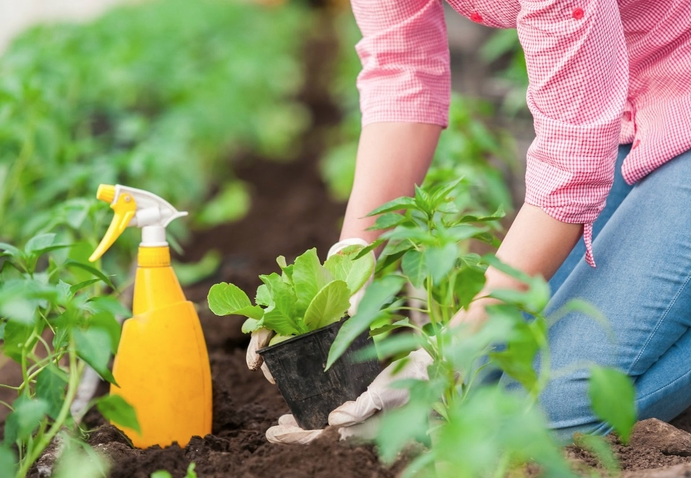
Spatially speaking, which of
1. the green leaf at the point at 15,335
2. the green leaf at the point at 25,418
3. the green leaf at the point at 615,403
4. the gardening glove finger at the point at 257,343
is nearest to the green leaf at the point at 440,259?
the green leaf at the point at 615,403

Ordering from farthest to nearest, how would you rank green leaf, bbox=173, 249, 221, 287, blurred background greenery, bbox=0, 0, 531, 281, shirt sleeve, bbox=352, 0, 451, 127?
green leaf, bbox=173, 249, 221, 287 < blurred background greenery, bbox=0, 0, 531, 281 < shirt sleeve, bbox=352, 0, 451, 127

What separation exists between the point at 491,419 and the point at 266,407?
96cm

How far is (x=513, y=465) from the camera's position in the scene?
1.31 meters

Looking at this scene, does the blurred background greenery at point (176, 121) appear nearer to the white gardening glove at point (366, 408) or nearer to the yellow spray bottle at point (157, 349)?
the yellow spray bottle at point (157, 349)

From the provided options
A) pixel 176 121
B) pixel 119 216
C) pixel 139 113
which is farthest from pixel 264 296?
pixel 139 113

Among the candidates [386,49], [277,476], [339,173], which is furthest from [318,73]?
[277,476]

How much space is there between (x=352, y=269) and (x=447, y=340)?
369 millimetres

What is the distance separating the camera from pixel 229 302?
4.76ft

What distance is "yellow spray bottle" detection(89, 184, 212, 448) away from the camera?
1.58 m

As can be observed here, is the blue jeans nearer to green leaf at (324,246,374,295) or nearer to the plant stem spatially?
green leaf at (324,246,374,295)

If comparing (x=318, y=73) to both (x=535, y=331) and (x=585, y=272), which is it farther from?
(x=535, y=331)

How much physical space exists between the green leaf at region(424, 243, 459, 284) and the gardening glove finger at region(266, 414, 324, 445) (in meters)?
0.48

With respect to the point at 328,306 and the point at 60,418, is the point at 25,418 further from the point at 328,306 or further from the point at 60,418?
the point at 328,306

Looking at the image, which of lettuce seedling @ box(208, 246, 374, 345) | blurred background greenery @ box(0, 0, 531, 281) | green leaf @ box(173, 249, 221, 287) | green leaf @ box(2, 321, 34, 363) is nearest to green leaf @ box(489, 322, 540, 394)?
lettuce seedling @ box(208, 246, 374, 345)
